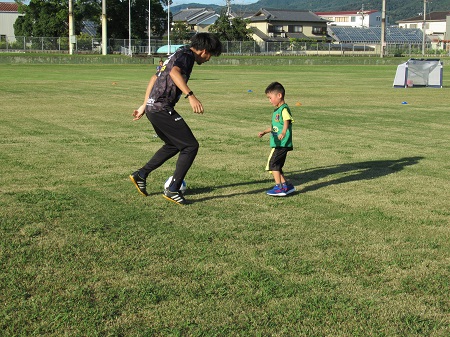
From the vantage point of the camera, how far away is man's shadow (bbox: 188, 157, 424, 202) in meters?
8.23

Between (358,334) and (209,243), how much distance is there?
2.08 meters

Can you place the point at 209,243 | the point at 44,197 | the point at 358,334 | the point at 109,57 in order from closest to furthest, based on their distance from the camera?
the point at 358,334 → the point at 209,243 → the point at 44,197 → the point at 109,57

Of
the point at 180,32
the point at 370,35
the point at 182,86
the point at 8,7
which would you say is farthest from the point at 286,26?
the point at 182,86

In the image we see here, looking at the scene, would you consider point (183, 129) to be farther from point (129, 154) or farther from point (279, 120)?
point (129, 154)

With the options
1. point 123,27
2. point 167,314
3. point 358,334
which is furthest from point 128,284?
point 123,27

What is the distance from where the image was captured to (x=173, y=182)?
7.28m

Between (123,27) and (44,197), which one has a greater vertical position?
(123,27)

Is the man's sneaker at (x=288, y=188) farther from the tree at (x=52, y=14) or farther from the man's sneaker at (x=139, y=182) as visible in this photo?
the tree at (x=52, y=14)

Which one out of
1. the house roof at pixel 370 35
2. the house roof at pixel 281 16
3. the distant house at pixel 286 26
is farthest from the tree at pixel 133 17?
the house roof at pixel 370 35

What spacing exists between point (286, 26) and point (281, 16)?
219cm

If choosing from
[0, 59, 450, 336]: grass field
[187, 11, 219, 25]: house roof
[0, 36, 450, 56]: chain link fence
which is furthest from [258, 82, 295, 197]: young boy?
[187, 11, 219, 25]: house roof

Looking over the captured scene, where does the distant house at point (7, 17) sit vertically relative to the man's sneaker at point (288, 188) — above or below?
above

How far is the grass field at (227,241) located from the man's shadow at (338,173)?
0.03 meters

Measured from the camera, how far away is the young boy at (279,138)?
7727 millimetres
